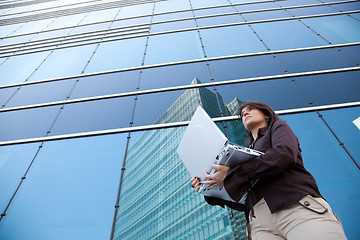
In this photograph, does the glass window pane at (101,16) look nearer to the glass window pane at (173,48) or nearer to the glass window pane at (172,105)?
the glass window pane at (173,48)

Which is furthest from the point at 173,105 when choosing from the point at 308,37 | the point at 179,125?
the point at 308,37

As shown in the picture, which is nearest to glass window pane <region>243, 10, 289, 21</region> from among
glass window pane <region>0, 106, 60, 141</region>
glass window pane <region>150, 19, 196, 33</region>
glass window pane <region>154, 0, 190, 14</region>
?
glass window pane <region>150, 19, 196, 33</region>

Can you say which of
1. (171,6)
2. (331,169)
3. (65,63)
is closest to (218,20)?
(171,6)

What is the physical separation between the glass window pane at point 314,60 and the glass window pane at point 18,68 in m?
6.73

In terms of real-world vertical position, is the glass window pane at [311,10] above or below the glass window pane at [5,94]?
above

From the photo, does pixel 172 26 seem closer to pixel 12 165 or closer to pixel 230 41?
pixel 230 41

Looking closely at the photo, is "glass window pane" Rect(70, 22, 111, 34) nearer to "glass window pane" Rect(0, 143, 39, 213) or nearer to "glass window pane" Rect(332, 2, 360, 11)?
"glass window pane" Rect(0, 143, 39, 213)

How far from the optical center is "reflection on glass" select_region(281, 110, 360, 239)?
2.69 meters

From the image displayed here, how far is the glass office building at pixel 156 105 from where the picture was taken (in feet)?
9.80

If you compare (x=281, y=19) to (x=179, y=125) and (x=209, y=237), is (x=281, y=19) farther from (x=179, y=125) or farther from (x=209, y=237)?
(x=209, y=237)

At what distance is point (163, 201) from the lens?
9.97 feet

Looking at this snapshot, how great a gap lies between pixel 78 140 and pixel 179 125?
188 cm

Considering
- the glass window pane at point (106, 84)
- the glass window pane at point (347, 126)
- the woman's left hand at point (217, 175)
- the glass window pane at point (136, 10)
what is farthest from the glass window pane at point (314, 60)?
the glass window pane at point (136, 10)

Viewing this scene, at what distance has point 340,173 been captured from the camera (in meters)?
3.00
